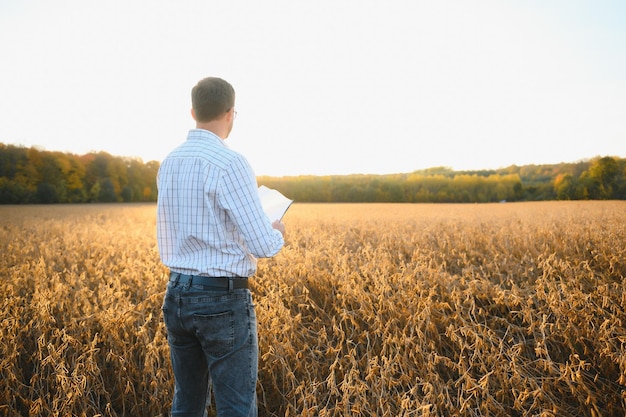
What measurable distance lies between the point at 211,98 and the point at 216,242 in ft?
2.31

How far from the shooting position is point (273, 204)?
219 centimetres

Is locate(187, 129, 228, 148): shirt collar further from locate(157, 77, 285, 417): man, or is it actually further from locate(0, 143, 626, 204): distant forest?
locate(0, 143, 626, 204): distant forest

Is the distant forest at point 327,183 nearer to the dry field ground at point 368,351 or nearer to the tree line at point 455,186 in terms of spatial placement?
the tree line at point 455,186

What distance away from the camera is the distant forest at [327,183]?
35.9 meters

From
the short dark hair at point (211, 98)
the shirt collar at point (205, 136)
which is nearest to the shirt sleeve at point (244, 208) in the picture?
the shirt collar at point (205, 136)

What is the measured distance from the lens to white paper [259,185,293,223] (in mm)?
2076

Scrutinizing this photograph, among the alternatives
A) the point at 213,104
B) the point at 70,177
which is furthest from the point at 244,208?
the point at 70,177

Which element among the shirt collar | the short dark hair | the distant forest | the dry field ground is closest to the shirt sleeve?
the shirt collar

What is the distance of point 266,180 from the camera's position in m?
57.8

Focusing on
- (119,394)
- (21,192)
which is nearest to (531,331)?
(119,394)

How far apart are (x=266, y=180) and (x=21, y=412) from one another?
55229 mm

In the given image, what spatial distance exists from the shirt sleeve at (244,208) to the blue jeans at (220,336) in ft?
0.98

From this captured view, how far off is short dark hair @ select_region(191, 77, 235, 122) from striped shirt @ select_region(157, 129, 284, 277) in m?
0.09

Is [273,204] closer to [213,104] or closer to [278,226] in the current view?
[278,226]
